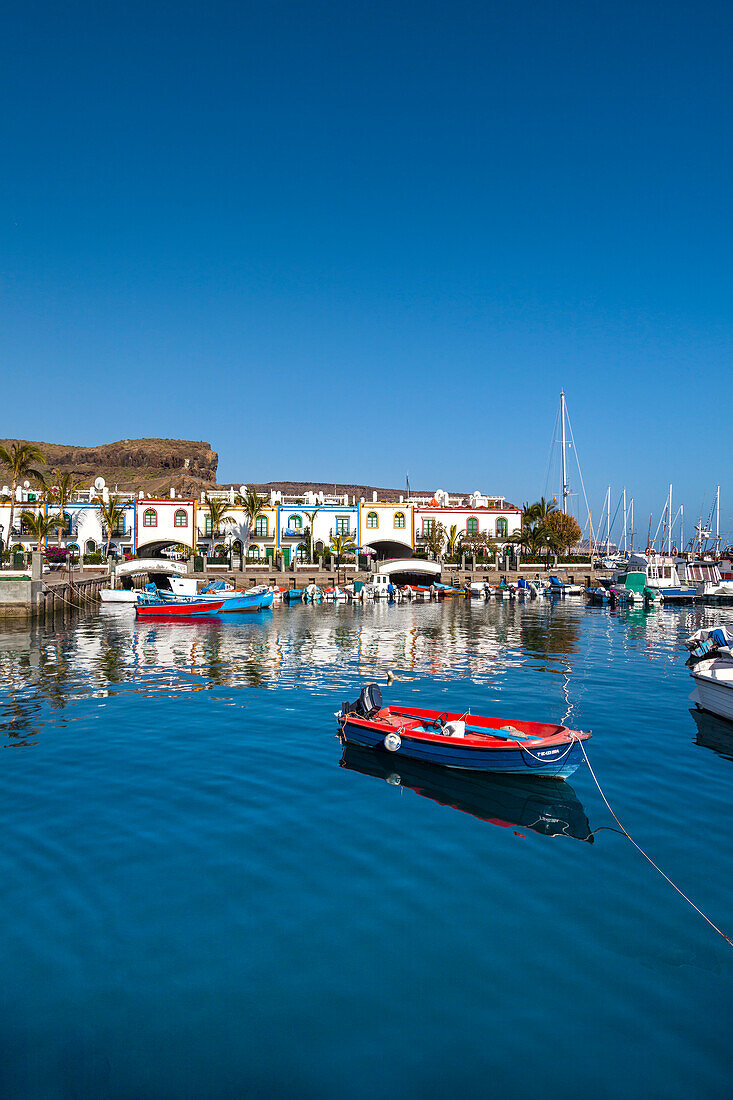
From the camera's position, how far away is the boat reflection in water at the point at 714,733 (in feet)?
61.4

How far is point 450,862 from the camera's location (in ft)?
38.0

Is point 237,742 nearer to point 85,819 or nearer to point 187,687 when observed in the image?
point 85,819

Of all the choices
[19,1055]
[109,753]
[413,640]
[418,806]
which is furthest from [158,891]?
[413,640]

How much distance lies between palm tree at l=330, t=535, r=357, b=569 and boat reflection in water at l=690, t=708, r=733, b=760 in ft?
211

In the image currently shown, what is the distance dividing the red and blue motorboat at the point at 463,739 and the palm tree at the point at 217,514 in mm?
70456

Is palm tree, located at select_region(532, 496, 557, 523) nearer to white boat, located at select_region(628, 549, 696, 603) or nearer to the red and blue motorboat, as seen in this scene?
white boat, located at select_region(628, 549, 696, 603)

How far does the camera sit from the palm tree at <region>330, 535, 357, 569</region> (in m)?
86.2

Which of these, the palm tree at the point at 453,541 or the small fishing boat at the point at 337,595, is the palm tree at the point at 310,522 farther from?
the palm tree at the point at 453,541

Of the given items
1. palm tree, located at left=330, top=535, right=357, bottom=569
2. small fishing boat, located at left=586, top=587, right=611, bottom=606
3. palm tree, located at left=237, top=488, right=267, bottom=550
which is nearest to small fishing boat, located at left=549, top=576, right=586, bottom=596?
small fishing boat, located at left=586, top=587, right=611, bottom=606

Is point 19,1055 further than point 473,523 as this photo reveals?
No

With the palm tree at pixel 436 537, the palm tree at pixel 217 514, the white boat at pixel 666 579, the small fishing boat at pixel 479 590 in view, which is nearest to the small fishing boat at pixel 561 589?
the white boat at pixel 666 579

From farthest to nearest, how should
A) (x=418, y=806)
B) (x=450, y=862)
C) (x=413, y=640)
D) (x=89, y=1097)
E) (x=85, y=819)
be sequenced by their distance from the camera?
(x=413, y=640), (x=418, y=806), (x=85, y=819), (x=450, y=862), (x=89, y=1097)

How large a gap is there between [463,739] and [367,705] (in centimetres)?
356

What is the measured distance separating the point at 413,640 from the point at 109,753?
2609 cm
